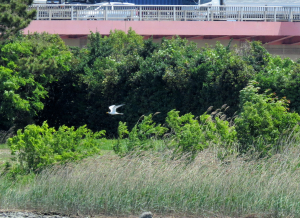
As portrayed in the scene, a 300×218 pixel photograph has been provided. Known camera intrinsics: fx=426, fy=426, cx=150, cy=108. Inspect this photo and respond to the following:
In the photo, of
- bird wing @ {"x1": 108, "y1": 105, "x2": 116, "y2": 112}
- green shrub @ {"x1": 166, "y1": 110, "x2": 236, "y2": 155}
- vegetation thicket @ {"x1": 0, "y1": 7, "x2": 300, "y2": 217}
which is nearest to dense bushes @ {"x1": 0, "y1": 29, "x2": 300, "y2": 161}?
vegetation thicket @ {"x1": 0, "y1": 7, "x2": 300, "y2": 217}

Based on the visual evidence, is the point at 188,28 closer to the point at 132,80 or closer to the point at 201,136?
the point at 132,80

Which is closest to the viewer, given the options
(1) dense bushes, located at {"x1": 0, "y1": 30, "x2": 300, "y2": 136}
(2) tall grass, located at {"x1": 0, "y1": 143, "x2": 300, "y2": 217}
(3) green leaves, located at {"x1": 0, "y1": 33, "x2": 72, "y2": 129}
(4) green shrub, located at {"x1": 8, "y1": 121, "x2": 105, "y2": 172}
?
(2) tall grass, located at {"x1": 0, "y1": 143, "x2": 300, "y2": 217}

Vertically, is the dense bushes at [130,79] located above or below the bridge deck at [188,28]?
below

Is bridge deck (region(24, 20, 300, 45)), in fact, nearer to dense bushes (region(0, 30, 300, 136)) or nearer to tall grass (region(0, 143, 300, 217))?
dense bushes (region(0, 30, 300, 136))

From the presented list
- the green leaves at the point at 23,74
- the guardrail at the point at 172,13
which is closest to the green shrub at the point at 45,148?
the green leaves at the point at 23,74

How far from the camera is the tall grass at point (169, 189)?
7.35 meters

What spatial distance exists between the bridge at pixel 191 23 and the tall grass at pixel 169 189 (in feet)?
58.8

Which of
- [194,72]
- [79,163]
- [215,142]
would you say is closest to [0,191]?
[79,163]

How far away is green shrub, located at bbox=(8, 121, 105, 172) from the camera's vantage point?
8586 mm

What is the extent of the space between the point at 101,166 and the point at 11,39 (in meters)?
9.57

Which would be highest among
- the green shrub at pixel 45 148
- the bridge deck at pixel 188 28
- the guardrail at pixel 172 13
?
the guardrail at pixel 172 13

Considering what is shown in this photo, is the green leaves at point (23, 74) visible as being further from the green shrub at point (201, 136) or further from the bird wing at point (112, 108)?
the green shrub at point (201, 136)

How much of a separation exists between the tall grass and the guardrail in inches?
729

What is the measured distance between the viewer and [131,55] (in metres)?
16.8
